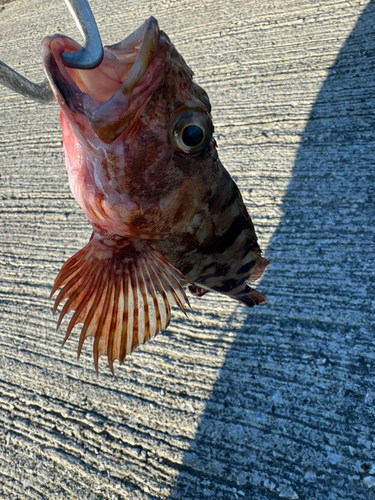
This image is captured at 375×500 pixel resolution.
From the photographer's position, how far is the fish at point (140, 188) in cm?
93

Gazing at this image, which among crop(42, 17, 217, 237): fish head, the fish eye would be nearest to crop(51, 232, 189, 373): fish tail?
crop(42, 17, 217, 237): fish head

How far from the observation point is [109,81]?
0.99m

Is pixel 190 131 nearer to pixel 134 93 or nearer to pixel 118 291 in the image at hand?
pixel 134 93

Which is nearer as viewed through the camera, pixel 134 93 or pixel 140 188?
pixel 134 93

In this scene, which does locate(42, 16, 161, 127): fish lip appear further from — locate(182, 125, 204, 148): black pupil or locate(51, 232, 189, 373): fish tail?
locate(51, 232, 189, 373): fish tail

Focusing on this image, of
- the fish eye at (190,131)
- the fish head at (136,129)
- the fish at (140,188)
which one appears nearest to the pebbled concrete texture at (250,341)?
the fish at (140,188)

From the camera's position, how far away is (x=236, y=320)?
2.13 m

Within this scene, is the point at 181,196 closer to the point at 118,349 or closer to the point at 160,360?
the point at 118,349

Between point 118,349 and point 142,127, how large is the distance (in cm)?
73

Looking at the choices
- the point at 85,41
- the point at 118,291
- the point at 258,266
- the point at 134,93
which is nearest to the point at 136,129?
the point at 134,93

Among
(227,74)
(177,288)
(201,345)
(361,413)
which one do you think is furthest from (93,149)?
(227,74)

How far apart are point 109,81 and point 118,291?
0.63 meters

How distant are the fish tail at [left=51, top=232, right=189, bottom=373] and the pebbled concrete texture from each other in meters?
0.79

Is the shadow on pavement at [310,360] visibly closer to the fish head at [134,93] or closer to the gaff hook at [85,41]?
the fish head at [134,93]
